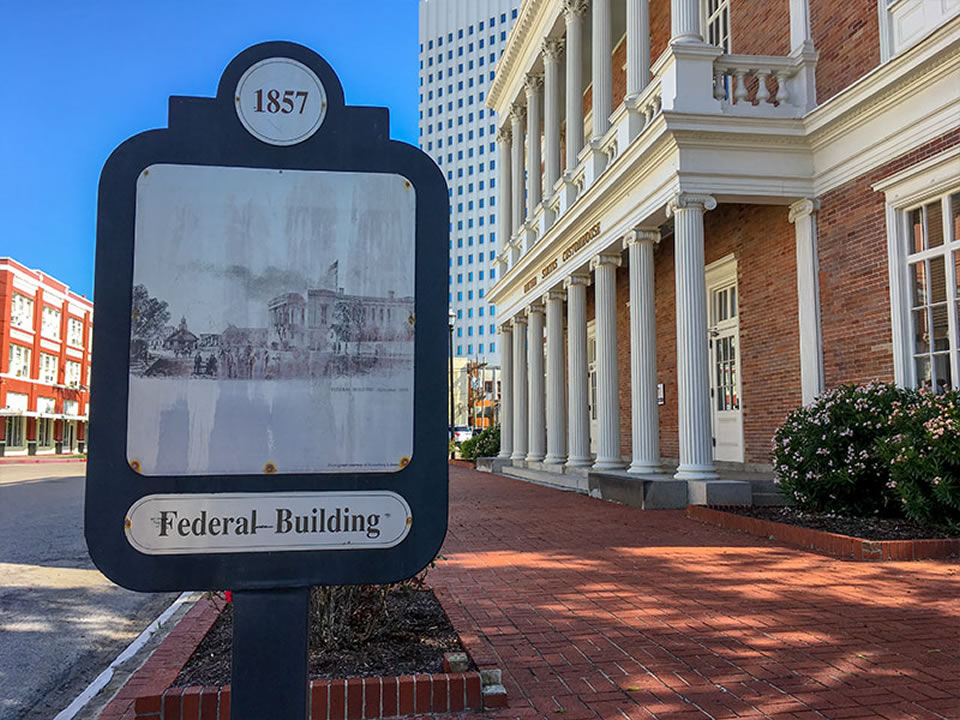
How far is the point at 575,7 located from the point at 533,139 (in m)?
4.61

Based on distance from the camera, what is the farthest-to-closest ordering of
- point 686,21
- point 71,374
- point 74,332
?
point 71,374
point 74,332
point 686,21

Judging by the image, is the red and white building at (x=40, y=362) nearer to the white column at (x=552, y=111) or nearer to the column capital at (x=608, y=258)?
the white column at (x=552, y=111)

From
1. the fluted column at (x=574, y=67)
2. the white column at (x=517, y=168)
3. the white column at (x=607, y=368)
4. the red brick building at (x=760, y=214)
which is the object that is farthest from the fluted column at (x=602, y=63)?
the white column at (x=517, y=168)

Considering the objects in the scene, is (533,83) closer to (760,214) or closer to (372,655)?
(760,214)

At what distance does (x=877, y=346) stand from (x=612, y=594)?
259 inches

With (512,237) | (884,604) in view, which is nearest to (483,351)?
(512,237)

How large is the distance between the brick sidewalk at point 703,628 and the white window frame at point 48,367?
62252mm

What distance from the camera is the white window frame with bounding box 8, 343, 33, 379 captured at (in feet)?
183

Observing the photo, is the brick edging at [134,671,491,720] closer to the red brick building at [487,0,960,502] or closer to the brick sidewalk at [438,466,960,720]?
the brick sidewalk at [438,466,960,720]

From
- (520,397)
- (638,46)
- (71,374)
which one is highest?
(638,46)

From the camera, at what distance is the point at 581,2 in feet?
59.3

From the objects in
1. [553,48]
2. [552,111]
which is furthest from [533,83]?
[552,111]

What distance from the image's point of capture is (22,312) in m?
57.3

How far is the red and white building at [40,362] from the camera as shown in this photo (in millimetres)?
54688
